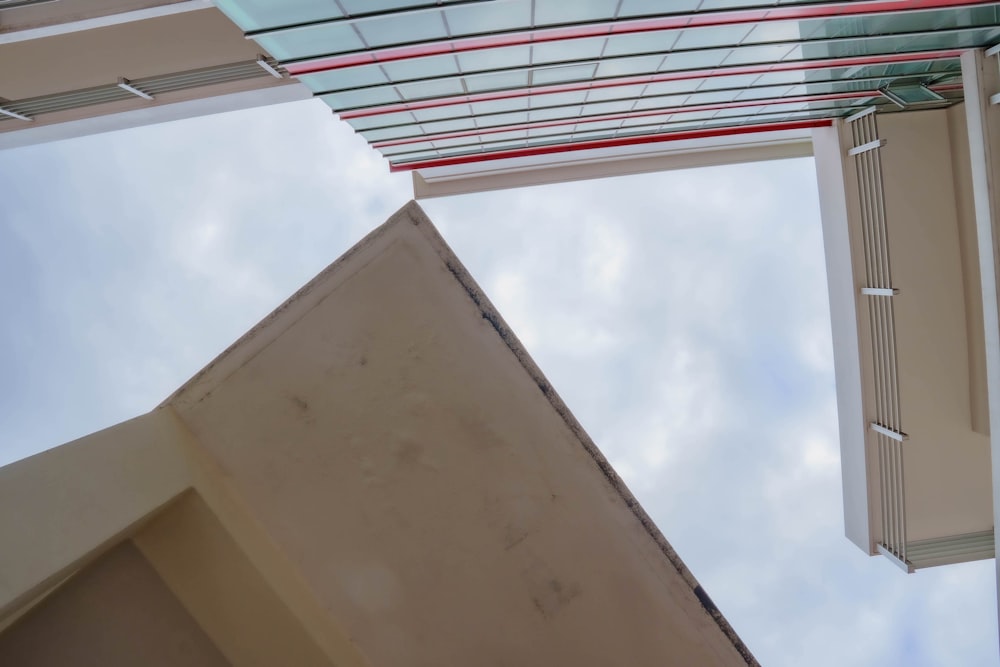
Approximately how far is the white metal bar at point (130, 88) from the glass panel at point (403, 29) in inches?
222

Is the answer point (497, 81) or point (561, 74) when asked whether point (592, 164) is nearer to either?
point (561, 74)

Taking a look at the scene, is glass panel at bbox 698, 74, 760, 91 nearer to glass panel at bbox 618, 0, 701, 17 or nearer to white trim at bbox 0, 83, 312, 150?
glass panel at bbox 618, 0, 701, 17

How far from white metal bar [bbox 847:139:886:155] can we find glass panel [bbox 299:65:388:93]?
8089 mm

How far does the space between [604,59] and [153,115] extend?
918 centimetres

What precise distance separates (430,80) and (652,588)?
9.01m

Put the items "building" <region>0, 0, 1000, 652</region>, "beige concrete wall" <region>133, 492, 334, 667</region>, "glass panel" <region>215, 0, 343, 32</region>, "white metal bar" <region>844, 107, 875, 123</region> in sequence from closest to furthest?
"beige concrete wall" <region>133, 492, 334, 667</region>, "glass panel" <region>215, 0, 343, 32</region>, "building" <region>0, 0, 1000, 652</region>, "white metal bar" <region>844, 107, 875, 123</region>

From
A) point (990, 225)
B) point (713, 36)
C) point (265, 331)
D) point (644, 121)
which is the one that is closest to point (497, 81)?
point (713, 36)

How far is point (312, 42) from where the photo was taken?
783 cm

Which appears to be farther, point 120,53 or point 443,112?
point 443,112

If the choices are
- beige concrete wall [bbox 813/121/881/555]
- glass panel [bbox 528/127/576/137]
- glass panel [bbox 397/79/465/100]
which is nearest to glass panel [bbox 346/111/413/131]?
glass panel [bbox 397/79/465/100]

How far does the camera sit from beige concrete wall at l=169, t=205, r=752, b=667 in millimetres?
2346

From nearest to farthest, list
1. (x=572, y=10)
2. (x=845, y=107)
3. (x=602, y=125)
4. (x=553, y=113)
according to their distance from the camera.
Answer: (x=572, y=10), (x=845, y=107), (x=553, y=113), (x=602, y=125)

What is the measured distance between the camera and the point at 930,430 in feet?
32.7

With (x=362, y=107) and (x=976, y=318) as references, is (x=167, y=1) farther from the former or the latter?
(x=976, y=318)
